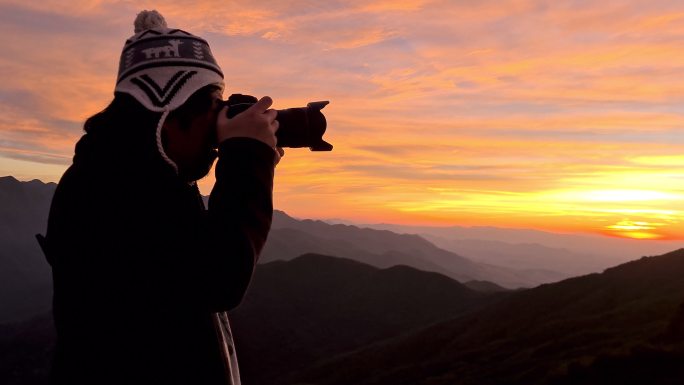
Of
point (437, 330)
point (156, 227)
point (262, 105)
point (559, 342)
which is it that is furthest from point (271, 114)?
point (437, 330)

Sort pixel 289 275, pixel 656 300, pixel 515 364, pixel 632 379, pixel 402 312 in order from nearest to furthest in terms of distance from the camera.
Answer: pixel 632 379 < pixel 515 364 < pixel 656 300 < pixel 402 312 < pixel 289 275

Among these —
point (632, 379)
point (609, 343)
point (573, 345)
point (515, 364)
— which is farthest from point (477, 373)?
point (632, 379)

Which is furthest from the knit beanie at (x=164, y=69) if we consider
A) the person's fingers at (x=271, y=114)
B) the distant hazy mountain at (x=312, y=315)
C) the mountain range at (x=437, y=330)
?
the distant hazy mountain at (x=312, y=315)

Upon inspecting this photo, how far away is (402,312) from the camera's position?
91.0 meters

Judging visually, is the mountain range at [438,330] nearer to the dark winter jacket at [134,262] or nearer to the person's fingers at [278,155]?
the person's fingers at [278,155]

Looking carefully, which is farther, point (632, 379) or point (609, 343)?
point (609, 343)

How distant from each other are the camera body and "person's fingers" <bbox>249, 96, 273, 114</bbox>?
0.13 m

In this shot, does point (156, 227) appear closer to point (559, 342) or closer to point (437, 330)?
point (559, 342)

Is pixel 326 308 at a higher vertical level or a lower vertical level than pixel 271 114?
lower

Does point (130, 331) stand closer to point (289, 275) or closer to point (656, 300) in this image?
point (656, 300)

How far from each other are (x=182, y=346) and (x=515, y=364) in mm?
36309

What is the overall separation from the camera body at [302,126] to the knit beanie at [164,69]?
7.7 inches

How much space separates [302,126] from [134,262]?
2.90 feet

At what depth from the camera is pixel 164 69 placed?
2088 millimetres
